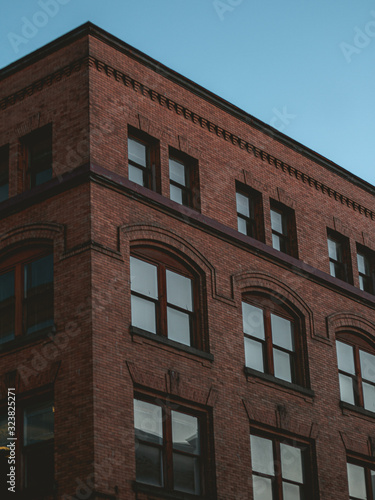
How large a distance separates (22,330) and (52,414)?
241cm

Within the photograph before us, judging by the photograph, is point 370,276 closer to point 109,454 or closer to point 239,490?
point 239,490

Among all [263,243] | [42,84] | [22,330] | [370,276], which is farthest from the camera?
[370,276]

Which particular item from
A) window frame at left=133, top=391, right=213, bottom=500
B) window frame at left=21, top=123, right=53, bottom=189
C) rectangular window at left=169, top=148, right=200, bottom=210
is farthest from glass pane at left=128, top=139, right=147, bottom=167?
A: window frame at left=133, top=391, right=213, bottom=500

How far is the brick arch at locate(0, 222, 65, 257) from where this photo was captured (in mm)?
22906

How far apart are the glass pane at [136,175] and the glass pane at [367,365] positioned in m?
8.80

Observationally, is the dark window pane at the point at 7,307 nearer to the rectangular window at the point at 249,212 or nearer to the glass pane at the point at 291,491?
→ the rectangular window at the point at 249,212

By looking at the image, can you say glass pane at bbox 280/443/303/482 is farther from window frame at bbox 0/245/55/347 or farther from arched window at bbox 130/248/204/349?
window frame at bbox 0/245/55/347

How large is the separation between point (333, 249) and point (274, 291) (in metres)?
4.17

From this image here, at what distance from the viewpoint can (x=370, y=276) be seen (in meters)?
31.5

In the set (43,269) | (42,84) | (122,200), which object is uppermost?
(42,84)

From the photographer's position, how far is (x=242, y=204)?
27.6m

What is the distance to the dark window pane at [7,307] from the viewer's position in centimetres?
2334

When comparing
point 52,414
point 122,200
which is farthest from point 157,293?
point 52,414

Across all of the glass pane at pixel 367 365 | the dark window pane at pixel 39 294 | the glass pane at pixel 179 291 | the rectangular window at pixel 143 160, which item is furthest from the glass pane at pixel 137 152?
the glass pane at pixel 367 365
